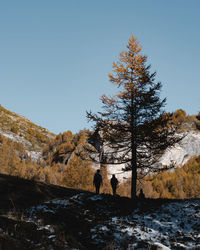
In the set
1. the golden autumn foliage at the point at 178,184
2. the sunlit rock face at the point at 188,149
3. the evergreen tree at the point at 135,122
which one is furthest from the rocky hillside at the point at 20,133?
the evergreen tree at the point at 135,122

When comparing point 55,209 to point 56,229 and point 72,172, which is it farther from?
point 72,172

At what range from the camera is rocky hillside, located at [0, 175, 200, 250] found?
673 centimetres

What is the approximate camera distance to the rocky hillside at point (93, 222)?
673 cm

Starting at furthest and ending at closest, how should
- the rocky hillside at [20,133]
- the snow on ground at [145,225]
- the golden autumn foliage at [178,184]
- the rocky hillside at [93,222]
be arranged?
the rocky hillside at [20,133]
the golden autumn foliage at [178,184]
the snow on ground at [145,225]
the rocky hillside at [93,222]

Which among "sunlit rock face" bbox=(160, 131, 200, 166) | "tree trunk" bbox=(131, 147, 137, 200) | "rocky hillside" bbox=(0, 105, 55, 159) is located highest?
"rocky hillside" bbox=(0, 105, 55, 159)

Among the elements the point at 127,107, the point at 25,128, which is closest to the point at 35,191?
the point at 127,107

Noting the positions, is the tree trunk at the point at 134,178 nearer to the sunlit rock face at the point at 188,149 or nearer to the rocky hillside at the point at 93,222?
the rocky hillside at the point at 93,222

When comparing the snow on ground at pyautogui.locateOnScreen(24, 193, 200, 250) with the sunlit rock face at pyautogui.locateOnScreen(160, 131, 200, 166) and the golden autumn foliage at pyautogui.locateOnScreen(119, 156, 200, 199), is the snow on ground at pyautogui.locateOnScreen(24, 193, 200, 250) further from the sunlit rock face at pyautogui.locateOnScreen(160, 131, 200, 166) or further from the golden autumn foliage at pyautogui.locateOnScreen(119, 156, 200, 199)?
the sunlit rock face at pyautogui.locateOnScreen(160, 131, 200, 166)

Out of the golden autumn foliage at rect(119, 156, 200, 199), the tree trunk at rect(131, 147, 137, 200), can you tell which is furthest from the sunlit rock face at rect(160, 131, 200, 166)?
the tree trunk at rect(131, 147, 137, 200)

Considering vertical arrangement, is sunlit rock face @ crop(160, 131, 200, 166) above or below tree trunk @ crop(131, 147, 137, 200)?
above

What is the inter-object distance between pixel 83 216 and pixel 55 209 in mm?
1232

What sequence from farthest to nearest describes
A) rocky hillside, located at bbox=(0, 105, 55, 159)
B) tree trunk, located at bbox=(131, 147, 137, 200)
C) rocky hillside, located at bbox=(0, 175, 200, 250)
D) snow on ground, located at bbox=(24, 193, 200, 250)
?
rocky hillside, located at bbox=(0, 105, 55, 159)
tree trunk, located at bbox=(131, 147, 137, 200)
snow on ground, located at bbox=(24, 193, 200, 250)
rocky hillside, located at bbox=(0, 175, 200, 250)

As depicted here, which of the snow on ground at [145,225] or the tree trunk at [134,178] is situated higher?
the tree trunk at [134,178]

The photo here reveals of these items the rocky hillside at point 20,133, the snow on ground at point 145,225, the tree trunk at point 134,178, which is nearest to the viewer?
the snow on ground at point 145,225
